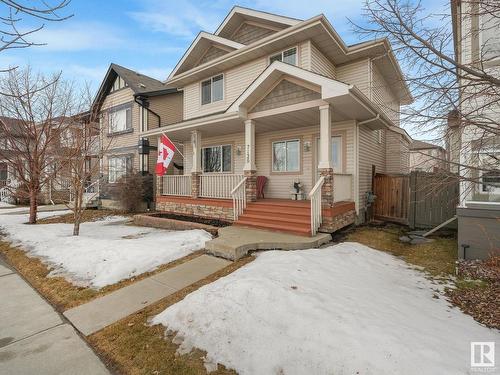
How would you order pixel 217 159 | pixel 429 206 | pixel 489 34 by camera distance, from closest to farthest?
pixel 489 34 < pixel 429 206 < pixel 217 159

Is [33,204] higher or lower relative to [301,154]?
lower

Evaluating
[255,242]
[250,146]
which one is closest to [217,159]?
[250,146]

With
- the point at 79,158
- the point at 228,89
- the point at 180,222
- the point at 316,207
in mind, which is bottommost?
the point at 180,222

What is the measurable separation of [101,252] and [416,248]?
8111 millimetres

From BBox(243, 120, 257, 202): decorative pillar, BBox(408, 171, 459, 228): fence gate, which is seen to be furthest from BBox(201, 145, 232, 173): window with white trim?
BBox(408, 171, 459, 228): fence gate

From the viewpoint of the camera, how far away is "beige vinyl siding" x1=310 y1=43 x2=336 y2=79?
31.7ft

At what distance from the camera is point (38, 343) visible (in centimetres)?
316

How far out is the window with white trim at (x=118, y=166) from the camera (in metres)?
15.7

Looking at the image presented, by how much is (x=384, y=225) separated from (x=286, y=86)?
606cm

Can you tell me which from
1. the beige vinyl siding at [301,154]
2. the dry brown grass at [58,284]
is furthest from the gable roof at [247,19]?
the dry brown grass at [58,284]

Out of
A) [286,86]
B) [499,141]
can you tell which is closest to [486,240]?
[499,141]

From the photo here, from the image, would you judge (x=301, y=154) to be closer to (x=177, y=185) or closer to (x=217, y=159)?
(x=217, y=159)

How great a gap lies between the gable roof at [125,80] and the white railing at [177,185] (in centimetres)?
670

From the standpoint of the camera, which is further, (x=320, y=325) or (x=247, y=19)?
(x=247, y=19)
